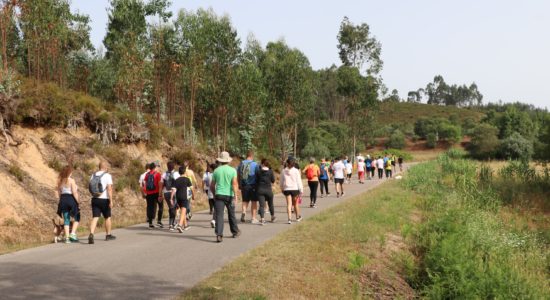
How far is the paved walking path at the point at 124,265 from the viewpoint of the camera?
7.46 metres

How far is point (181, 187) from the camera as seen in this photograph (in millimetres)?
13500

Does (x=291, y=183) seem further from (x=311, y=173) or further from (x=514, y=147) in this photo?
(x=514, y=147)

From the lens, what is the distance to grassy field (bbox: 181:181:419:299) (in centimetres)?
758

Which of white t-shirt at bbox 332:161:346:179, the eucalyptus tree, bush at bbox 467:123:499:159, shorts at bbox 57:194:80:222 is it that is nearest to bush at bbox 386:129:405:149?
bush at bbox 467:123:499:159

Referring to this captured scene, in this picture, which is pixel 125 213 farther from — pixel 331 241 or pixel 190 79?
pixel 190 79

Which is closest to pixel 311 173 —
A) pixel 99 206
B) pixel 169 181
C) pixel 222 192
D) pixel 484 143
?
pixel 169 181

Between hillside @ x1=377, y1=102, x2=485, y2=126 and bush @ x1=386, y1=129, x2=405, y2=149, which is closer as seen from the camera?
bush @ x1=386, y1=129, x2=405, y2=149

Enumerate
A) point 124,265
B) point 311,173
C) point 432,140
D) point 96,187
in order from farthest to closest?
point 432,140 → point 311,173 → point 96,187 → point 124,265

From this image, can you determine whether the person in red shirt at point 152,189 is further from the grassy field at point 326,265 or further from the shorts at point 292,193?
the grassy field at point 326,265

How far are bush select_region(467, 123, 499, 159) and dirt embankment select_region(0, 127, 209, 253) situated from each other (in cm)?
6886

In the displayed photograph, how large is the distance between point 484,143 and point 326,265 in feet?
267

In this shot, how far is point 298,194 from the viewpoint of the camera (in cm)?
1572

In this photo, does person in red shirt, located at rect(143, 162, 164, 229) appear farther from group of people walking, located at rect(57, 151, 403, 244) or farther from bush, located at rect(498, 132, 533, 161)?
bush, located at rect(498, 132, 533, 161)

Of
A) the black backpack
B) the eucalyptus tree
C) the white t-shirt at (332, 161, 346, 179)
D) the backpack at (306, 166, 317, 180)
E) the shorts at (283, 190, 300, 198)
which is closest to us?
the black backpack
